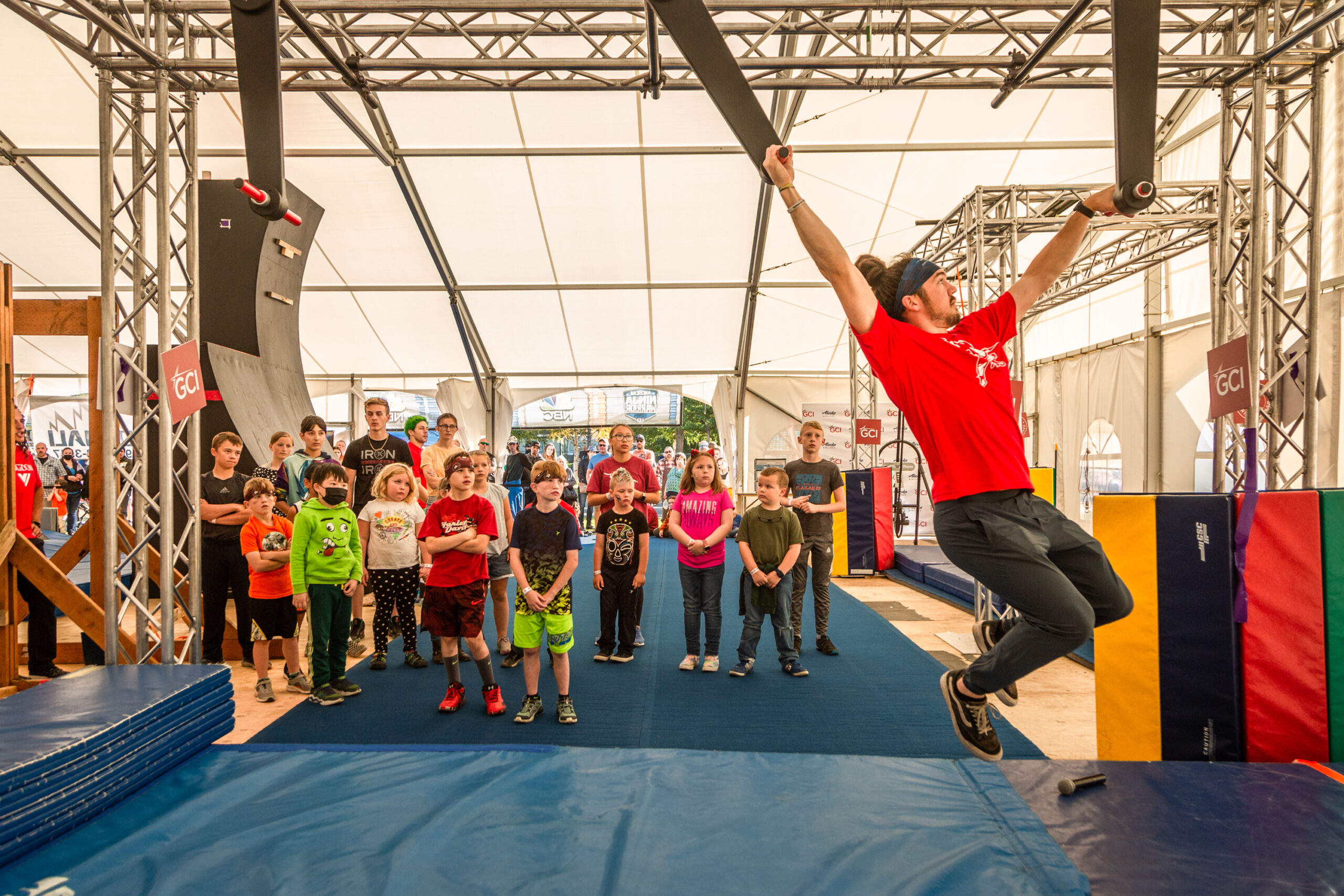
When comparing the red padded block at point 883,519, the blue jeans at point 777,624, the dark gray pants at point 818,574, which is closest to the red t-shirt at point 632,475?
the blue jeans at point 777,624

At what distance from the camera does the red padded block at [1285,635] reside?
2436 millimetres

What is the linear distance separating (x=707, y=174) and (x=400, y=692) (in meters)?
8.33

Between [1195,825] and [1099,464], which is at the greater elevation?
[1099,464]

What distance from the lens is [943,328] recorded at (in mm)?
2215

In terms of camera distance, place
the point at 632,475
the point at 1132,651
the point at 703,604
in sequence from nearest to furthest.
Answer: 1. the point at 1132,651
2. the point at 703,604
3. the point at 632,475


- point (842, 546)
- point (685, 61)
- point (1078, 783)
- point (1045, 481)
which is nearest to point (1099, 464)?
point (842, 546)

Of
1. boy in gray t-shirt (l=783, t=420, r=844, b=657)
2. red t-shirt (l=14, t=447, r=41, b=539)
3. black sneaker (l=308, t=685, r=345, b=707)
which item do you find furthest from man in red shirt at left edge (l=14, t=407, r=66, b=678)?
boy in gray t-shirt (l=783, t=420, r=844, b=657)

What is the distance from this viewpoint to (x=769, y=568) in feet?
14.1

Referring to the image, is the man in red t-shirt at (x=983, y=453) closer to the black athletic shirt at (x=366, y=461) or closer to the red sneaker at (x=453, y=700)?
the red sneaker at (x=453, y=700)

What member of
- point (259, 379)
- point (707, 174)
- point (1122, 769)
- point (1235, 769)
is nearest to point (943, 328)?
point (1122, 769)

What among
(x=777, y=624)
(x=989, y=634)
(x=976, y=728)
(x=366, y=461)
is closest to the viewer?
(x=976, y=728)

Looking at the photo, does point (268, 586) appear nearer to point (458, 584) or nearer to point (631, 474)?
point (458, 584)

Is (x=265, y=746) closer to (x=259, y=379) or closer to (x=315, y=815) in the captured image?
(x=315, y=815)

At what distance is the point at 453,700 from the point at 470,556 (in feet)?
2.44
